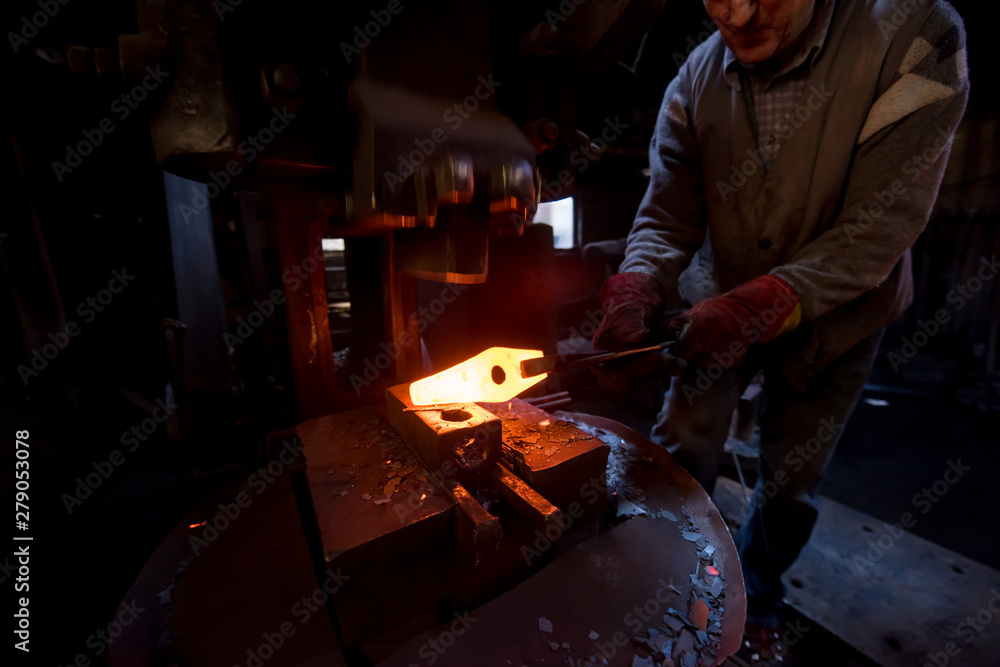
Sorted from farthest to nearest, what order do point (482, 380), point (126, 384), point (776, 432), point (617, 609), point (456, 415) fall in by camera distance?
point (126, 384), point (776, 432), point (482, 380), point (456, 415), point (617, 609)

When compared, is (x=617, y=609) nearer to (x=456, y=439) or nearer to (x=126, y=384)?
(x=456, y=439)

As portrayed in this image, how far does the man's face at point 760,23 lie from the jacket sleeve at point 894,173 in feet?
1.25

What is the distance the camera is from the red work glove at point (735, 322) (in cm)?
140

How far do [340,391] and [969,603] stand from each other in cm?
351

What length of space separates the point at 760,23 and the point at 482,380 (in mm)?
1643

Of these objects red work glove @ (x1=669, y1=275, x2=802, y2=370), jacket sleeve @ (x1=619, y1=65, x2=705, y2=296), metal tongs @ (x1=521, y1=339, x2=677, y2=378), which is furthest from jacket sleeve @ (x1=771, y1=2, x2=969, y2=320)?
metal tongs @ (x1=521, y1=339, x2=677, y2=378)

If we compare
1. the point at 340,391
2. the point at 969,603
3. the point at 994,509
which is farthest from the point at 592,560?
the point at 994,509

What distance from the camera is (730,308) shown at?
1.43 metres

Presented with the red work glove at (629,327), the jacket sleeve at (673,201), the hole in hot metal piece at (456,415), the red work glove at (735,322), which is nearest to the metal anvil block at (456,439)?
the hole in hot metal piece at (456,415)

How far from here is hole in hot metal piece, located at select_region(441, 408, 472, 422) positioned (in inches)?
43.1

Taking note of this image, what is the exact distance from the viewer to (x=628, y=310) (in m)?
1.59

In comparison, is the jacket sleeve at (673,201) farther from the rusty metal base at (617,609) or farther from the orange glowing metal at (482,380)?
the rusty metal base at (617,609)

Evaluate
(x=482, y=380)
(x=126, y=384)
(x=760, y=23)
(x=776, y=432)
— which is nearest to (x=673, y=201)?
(x=760, y=23)

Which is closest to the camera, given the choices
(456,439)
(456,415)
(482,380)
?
(456,439)
